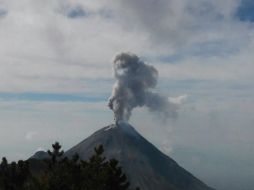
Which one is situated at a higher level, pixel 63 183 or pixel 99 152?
pixel 99 152

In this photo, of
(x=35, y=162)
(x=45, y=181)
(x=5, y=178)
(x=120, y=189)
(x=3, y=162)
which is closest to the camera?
(x=45, y=181)

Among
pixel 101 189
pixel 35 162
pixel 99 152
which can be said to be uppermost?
pixel 35 162

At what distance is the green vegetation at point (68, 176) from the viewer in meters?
64.8

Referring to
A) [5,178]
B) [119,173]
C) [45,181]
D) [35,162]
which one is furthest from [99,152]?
[35,162]

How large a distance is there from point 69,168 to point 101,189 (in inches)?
202

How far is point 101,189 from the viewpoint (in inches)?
2598

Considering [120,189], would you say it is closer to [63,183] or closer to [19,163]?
[63,183]

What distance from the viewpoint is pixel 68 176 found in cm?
6619

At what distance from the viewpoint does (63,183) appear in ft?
214

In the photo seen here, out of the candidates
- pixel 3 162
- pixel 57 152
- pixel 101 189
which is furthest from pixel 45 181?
pixel 3 162

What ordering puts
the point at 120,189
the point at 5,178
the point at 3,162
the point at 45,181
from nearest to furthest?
the point at 45,181
the point at 120,189
the point at 5,178
the point at 3,162

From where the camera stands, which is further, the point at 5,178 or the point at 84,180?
the point at 5,178

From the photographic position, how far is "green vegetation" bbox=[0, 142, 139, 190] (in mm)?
64812

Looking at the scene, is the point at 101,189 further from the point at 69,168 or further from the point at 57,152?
the point at 57,152
